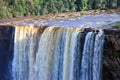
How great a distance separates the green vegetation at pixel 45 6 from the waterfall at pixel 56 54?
1853 cm

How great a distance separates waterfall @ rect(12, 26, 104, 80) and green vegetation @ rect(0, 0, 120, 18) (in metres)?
18.5

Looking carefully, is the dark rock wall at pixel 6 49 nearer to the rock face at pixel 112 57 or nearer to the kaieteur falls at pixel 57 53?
the kaieteur falls at pixel 57 53

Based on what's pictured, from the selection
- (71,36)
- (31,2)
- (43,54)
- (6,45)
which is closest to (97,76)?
(71,36)

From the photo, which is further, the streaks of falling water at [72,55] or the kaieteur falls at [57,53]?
the streaks of falling water at [72,55]

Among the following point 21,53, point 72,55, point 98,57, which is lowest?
point 21,53

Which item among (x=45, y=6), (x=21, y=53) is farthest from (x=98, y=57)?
(x=45, y=6)

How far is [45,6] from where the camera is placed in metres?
51.2

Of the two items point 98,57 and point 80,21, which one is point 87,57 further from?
point 80,21

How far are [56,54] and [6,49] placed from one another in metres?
5.06

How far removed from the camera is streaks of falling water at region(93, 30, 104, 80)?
22.8m

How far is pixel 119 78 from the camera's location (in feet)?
73.1

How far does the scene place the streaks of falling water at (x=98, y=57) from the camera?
22.8 metres

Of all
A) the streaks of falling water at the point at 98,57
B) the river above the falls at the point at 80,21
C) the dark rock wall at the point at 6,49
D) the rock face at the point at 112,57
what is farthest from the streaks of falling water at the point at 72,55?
the river above the falls at the point at 80,21

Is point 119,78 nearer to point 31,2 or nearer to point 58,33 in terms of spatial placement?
point 58,33
